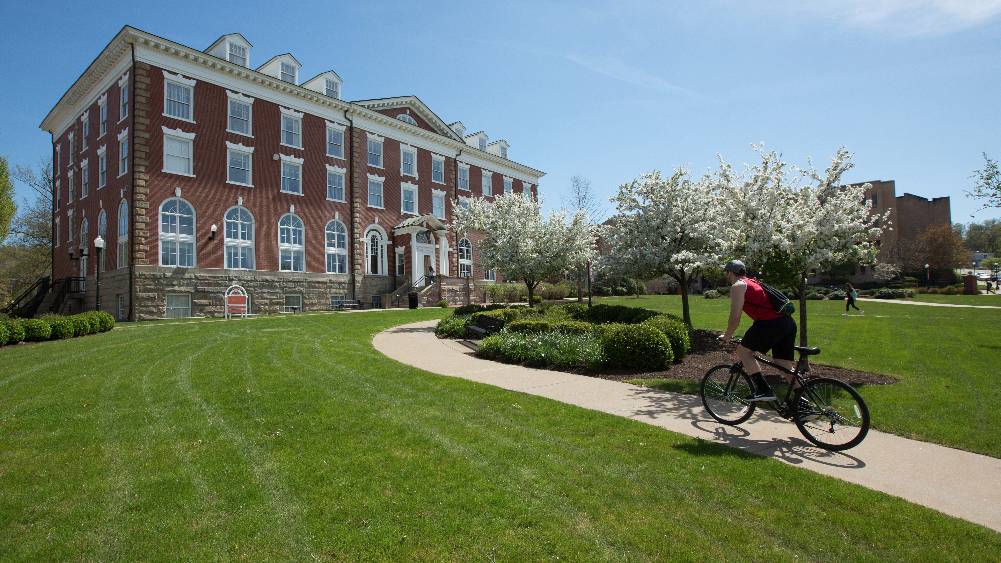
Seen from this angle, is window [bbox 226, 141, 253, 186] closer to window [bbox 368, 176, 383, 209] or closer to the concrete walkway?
window [bbox 368, 176, 383, 209]

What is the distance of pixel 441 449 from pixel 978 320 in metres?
26.1

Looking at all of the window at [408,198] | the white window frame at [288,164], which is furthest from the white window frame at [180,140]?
the window at [408,198]

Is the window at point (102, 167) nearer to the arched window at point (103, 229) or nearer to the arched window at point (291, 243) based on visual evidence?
the arched window at point (103, 229)

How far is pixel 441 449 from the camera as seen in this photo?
17.0 feet

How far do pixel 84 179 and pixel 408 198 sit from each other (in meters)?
18.5

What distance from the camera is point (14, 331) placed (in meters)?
14.3

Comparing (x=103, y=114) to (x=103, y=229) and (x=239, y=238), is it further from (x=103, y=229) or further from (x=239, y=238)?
(x=239, y=238)

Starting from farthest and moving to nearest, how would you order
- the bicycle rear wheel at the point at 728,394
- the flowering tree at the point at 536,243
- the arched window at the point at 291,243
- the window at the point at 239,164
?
the arched window at the point at 291,243 < the window at the point at 239,164 < the flowering tree at the point at 536,243 < the bicycle rear wheel at the point at 728,394

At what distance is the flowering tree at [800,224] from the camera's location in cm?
870

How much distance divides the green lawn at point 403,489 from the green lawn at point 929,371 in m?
2.62

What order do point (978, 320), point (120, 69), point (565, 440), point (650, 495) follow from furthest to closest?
point (120, 69) → point (978, 320) → point (565, 440) → point (650, 495)

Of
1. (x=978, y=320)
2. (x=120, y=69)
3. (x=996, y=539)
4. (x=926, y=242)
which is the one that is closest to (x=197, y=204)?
(x=120, y=69)

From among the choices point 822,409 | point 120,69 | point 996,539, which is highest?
point 120,69

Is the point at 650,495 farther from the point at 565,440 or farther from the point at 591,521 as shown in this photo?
the point at 565,440
